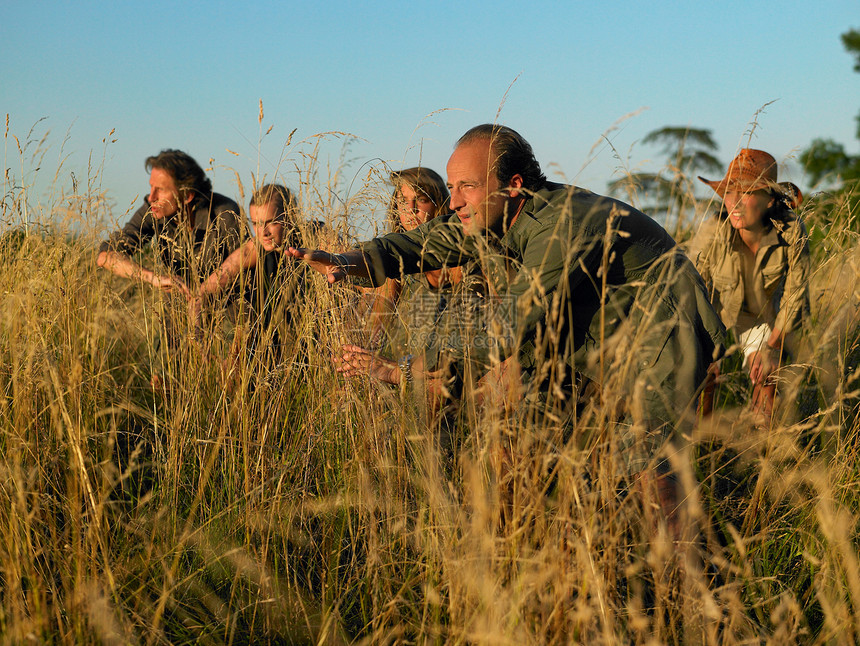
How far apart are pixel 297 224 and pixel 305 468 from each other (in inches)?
35.9

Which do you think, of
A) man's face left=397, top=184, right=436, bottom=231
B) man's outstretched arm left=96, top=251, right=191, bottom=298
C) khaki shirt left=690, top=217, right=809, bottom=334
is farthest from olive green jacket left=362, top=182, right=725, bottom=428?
khaki shirt left=690, top=217, right=809, bottom=334

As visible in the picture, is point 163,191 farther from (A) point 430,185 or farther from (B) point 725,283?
(B) point 725,283

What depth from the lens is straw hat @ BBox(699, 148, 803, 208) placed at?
2.88 m

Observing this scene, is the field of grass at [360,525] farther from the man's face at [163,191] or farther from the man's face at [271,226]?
the man's face at [163,191]

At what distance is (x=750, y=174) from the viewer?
301 cm

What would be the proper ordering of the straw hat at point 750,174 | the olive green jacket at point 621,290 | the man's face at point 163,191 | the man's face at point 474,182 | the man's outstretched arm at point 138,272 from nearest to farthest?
the olive green jacket at point 621,290 → the man's face at point 474,182 → the man's outstretched arm at point 138,272 → the straw hat at point 750,174 → the man's face at point 163,191

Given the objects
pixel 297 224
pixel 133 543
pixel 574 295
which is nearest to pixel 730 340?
pixel 574 295

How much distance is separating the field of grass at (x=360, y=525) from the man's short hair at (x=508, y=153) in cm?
63

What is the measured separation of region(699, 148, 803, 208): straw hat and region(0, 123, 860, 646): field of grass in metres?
1.10

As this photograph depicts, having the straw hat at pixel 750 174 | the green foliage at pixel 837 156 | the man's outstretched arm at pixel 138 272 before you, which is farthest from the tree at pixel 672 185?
the green foliage at pixel 837 156

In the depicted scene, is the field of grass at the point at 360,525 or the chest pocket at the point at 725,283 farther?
the chest pocket at the point at 725,283

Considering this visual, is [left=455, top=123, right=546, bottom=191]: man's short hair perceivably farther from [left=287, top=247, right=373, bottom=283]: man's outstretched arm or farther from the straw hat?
the straw hat

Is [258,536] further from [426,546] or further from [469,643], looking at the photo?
[469,643]

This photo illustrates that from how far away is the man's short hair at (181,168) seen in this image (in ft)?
12.1
